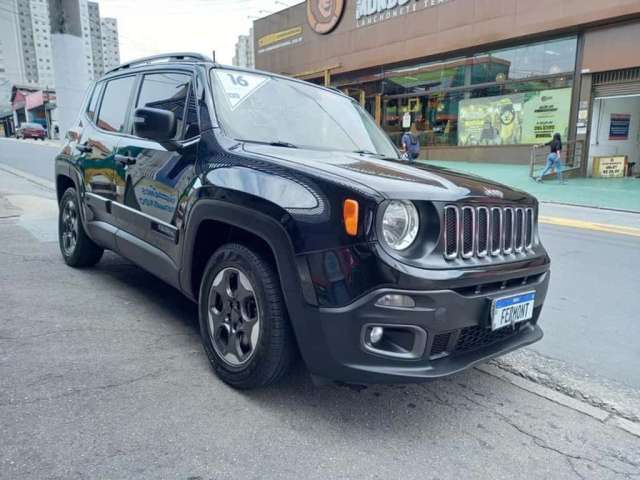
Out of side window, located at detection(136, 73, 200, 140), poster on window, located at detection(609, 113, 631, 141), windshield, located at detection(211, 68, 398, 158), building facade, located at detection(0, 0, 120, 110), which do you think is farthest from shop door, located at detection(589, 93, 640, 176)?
building facade, located at detection(0, 0, 120, 110)

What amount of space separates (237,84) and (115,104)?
167 centimetres

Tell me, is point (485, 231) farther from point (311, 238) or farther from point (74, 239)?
point (74, 239)

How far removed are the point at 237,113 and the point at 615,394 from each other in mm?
2952

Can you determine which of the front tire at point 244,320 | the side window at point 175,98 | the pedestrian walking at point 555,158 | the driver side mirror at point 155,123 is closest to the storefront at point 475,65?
the pedestrian walking at point 555,158

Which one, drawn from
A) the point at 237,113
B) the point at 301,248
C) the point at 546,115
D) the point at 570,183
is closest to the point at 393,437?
the point at 301,248

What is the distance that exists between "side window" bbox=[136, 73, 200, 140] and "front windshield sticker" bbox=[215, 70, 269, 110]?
0.77 feet

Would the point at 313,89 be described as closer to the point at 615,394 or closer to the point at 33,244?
the point at 615,394

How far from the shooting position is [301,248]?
2.38 meters

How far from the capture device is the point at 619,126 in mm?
17781

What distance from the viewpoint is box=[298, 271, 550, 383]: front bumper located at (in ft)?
7.37

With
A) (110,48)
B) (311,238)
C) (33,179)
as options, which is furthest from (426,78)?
(110,48)

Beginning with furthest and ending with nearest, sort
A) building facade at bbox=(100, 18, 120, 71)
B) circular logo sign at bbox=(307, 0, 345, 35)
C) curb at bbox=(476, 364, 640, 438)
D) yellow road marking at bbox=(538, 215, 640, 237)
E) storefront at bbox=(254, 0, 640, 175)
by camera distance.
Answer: building facade at bbox=(100, 18, 120, 71) < circular logo sign at bbox=(307, 0, 345, 35) < storefront at bbox=(254, 0, 640, 175) < yellow road marking at bbox=(538, 215, 640, 237) < curb at bbox=(476, 364, 640, 438)

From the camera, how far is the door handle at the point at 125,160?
3827 mm

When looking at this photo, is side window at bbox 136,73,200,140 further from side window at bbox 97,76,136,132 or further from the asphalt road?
the asphalt road
